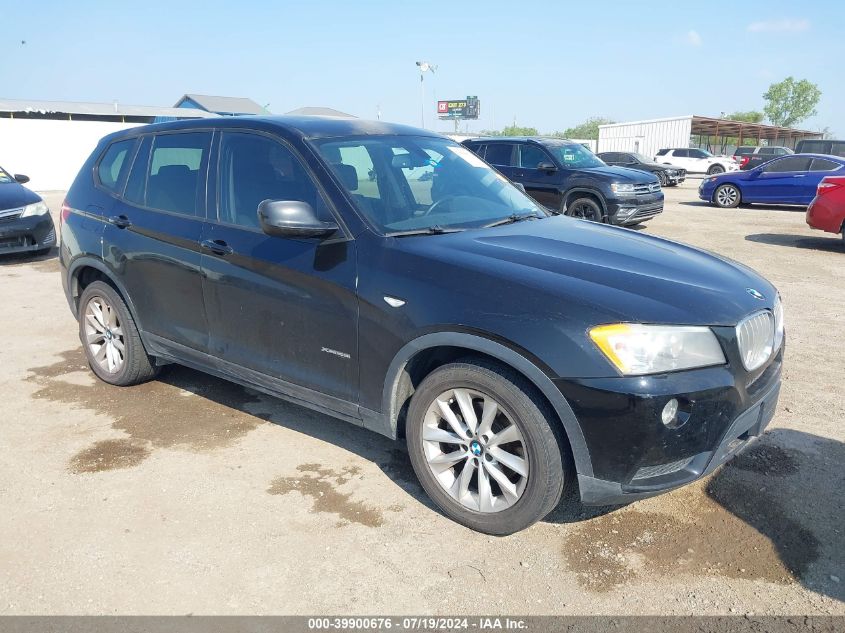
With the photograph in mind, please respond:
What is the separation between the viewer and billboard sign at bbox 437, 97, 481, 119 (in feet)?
284

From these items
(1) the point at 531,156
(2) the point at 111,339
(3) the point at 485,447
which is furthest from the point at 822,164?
(2) the point at 111,339

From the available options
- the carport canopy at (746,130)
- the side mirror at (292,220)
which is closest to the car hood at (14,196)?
the side mirror at (292,220)

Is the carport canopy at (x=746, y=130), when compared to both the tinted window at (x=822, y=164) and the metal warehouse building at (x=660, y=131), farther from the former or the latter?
the tinted window at (x=822, y=164)

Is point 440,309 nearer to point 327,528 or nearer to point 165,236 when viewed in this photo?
point 327,528

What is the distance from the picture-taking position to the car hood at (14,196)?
9.51m

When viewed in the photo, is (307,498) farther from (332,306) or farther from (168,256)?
(168,256)

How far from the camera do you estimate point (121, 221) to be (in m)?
4.53

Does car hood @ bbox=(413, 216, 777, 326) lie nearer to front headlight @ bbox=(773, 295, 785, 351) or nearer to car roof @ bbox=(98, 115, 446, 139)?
front headlight @ bbox=(773, 295, 785, 351)

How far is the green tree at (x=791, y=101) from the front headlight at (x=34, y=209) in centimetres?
9645

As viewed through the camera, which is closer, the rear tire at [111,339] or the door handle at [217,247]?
the door handle at [217,247]

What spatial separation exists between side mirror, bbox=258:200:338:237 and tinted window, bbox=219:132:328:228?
0.20 meters

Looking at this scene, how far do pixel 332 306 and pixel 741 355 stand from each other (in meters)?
1.88

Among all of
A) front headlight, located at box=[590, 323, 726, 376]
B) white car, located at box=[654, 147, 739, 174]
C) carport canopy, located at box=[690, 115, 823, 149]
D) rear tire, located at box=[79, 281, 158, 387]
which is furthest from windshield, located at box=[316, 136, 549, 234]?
carport canopy, located at box=[690, 115, 823, 149]

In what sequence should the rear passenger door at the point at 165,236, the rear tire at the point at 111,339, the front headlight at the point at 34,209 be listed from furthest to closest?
1. the front headlight at the point at 34,209
2. the rear tire at the point at 111,339
3. the rear passenger door at the point at 165,236
